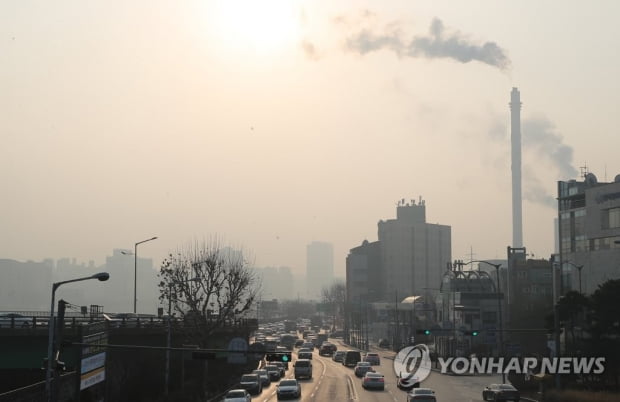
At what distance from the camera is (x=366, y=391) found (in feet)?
206

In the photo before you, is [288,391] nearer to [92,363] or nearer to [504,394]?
[504,394]

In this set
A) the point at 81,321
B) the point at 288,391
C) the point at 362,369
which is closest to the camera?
the point at 81,321

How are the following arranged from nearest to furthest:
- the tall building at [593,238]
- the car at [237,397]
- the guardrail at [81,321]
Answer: the car at [237,397], the guardrail at [81,321], the tall building at [593,238]

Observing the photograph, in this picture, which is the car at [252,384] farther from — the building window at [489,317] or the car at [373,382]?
the building window at [489,317]

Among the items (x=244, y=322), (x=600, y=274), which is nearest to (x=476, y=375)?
(x=600, y=274)

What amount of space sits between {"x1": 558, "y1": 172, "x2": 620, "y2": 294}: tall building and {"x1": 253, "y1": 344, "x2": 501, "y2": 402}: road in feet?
59.1

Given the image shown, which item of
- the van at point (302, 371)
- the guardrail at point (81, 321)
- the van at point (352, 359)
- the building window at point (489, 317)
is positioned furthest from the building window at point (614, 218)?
the guardrail at point (81, 321)

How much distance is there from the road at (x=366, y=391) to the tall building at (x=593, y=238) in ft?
59.1

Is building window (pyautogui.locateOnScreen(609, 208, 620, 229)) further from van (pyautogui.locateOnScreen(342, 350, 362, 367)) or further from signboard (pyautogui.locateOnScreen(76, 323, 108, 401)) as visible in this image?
signboard (pyautogui.locateOnScreen(76, 323, 108, 401))

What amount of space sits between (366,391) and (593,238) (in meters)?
45.1

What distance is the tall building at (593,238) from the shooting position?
8856 centimetres

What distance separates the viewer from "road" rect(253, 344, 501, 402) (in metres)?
56.9

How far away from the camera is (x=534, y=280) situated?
13912cm

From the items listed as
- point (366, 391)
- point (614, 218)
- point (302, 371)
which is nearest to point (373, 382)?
point (366, 391)
